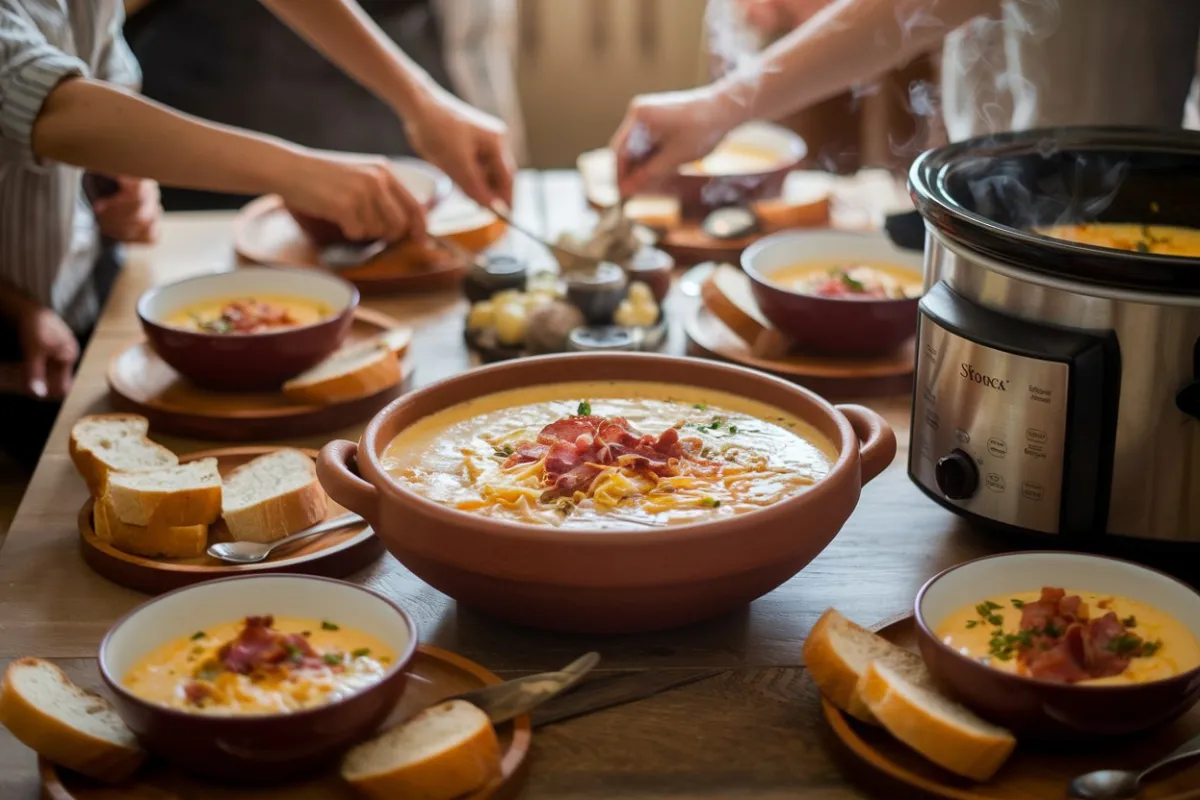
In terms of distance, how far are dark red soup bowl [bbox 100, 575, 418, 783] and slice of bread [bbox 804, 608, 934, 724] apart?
16.2 inches

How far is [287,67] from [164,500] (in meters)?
3.61

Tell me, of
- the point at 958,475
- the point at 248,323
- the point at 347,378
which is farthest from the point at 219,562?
the point at 958,475

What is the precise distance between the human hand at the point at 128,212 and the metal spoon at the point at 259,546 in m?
1.46

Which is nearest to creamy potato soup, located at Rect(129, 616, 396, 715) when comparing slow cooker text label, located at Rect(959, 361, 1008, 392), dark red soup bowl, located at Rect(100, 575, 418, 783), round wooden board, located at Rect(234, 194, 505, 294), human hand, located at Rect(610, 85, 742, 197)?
dark red soup bowl, located at Rect(100, 575, 418, 783)

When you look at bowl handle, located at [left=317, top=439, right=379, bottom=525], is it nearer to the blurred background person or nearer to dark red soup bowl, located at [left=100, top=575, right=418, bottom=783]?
dark red soup bowl, located at [left=100, top=575, right=418, bottom=783]

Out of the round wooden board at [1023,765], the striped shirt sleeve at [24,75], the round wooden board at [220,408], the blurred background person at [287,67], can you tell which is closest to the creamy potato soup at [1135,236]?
the round wooden board at [1023,765]

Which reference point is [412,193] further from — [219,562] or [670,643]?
[670,643]

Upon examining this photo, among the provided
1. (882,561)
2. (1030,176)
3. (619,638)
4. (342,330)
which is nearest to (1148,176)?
(1030,176)

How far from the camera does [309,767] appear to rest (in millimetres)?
1282

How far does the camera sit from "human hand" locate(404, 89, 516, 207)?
2.81 m

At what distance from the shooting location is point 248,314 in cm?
234

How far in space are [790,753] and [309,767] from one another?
0.48 meters

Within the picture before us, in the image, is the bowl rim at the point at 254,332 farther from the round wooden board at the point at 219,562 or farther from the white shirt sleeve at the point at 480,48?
the white shirt sleeve at the point at 480,48

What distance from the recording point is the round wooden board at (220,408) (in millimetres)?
2146
